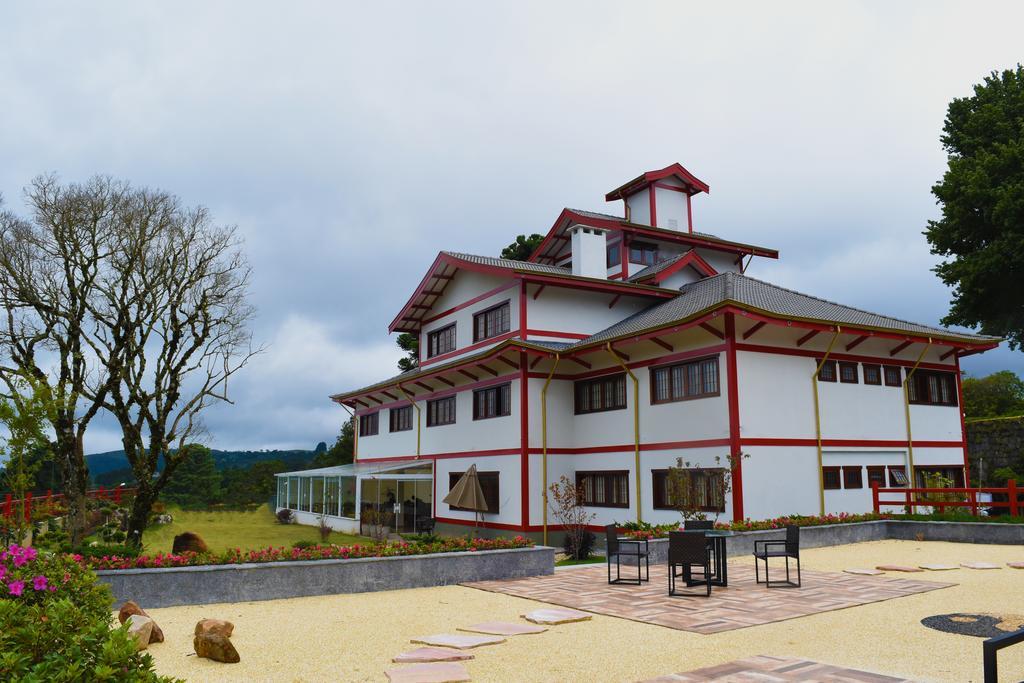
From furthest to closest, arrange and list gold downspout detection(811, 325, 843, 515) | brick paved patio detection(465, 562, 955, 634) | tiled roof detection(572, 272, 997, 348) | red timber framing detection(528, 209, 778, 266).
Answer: red timber framing detection(528, 209, 778, 266)
tiled roof detection(572, 272, 997, 348)
gold downspout detection(811, 325, 843, 515)
brick paved patio detection(465, 562, 955, 634)

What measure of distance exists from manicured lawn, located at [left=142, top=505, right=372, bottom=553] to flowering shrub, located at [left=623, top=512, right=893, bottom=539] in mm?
12090

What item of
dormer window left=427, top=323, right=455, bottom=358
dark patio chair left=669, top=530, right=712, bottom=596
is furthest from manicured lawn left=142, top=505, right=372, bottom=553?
dark patio chair left=669, top=530, right=712, bottom=596

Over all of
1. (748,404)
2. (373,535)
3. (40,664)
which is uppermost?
(748,404)

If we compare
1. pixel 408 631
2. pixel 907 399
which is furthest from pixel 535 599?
pixel 907 399

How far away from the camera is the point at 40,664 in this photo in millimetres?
3850

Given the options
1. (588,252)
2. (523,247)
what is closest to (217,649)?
(588,252)

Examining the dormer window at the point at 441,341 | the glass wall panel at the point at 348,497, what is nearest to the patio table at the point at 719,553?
the dormer window at the point at 441,341

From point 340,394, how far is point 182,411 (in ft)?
35.8

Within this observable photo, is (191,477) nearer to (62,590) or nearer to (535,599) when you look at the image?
(535,599)

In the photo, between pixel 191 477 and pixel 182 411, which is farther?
pixel 191 477

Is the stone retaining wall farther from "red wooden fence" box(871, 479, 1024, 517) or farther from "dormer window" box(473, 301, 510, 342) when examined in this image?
"dormer window" box(473, 301, 510, 342)

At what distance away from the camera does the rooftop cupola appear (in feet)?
96.8

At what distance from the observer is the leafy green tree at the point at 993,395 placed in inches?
1610

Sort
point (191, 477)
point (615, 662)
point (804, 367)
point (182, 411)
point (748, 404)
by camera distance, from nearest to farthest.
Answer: point (615, 662), point (748, 404), point (804, 367), point (182, 411), point (191, 477)
